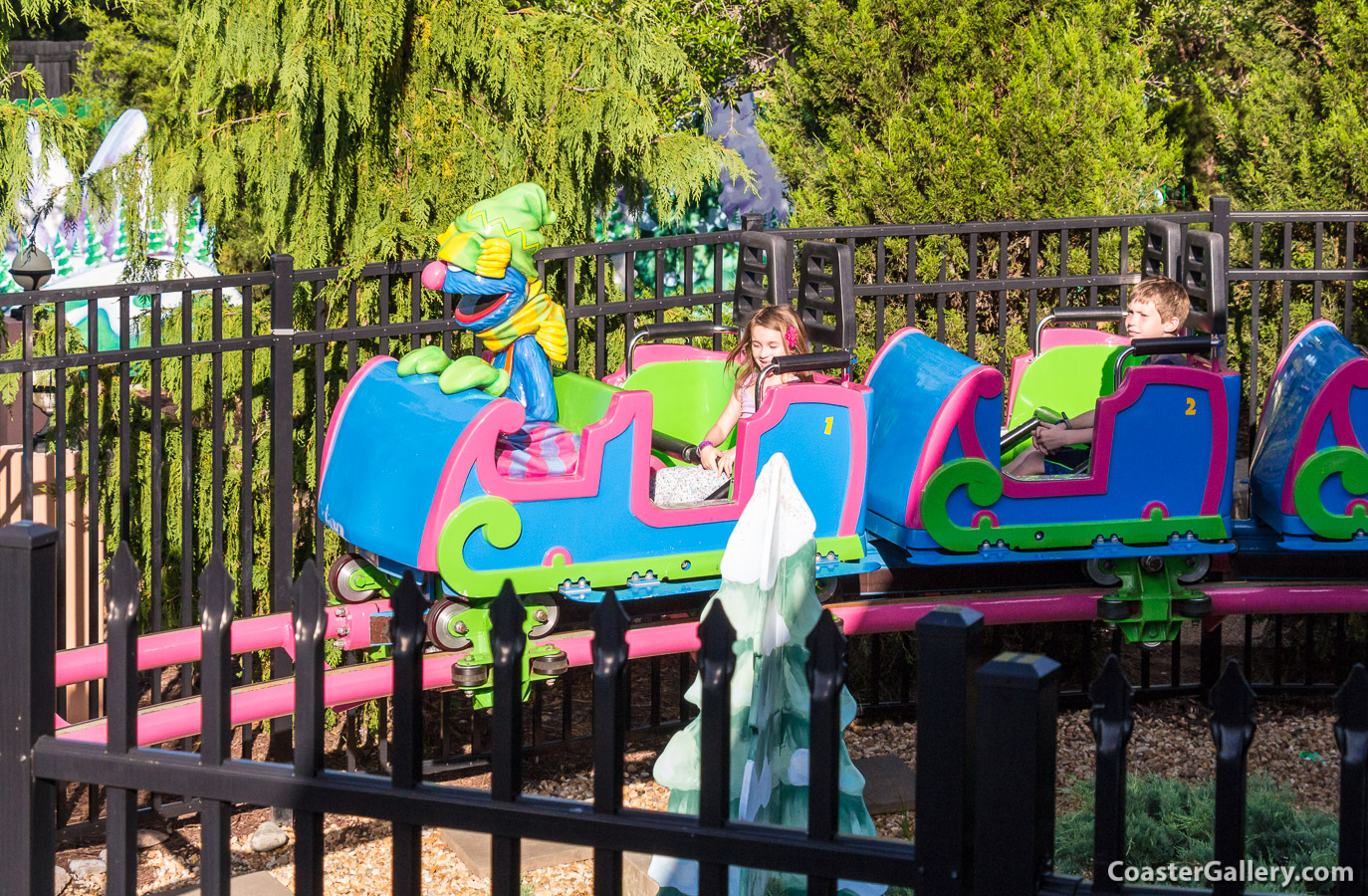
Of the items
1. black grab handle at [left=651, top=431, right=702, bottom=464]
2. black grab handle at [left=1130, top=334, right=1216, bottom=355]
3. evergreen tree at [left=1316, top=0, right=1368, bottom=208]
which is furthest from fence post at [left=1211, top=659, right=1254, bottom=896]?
evergreen tree at [left=1316, top=0, right=1368, bottom=208]

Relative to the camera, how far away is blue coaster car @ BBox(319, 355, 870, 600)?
12.3 ft

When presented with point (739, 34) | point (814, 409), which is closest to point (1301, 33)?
point (739, 34)

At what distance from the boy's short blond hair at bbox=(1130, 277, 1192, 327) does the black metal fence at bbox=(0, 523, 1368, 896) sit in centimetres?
331

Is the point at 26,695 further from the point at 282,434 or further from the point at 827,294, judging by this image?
the point at 827,294

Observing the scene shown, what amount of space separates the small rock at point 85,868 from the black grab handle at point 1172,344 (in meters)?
3.50

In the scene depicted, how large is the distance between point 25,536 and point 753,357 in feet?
9.56

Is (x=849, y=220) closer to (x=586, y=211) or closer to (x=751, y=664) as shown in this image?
(x=586, y=211)

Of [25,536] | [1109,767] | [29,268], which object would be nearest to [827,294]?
[25,536]

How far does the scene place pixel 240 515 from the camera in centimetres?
459

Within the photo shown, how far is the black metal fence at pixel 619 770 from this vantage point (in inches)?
61.5

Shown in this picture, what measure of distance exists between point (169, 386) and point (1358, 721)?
4236mm

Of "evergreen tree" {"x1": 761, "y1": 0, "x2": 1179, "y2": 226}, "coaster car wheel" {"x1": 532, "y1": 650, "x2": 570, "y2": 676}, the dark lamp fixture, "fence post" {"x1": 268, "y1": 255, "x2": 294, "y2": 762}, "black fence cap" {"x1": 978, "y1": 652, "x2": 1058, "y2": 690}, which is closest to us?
"black fence cap" {"x1": 978, "y1": 652, "x2": 1058, "y2": 690}

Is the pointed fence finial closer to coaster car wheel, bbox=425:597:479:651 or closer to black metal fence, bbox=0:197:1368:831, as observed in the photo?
coaster car wheel, bbox=425:597:479:651

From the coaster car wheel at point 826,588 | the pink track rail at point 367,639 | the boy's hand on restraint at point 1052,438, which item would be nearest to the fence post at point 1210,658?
the pink track rail at point 367,639
